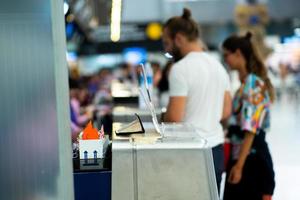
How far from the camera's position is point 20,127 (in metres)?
1.86

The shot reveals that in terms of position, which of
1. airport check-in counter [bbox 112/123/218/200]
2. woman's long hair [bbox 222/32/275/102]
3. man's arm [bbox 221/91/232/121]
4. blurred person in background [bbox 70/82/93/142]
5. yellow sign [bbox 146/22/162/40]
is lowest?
blurred person in background [bbox 70/82/93/142]

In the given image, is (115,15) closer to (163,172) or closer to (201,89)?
(201,89)

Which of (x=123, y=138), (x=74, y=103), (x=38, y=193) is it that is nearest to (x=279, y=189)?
(x=74, y=103)

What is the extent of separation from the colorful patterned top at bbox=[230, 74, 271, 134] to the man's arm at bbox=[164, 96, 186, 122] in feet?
2.58

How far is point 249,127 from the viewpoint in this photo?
3.31m

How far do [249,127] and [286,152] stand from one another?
4668 millimetres

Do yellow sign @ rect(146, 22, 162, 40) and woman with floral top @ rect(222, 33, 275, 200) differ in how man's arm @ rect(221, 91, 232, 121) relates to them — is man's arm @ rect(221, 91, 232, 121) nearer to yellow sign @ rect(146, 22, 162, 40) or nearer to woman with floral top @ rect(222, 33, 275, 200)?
woman with floral top @ rect(222, 33, 275, 200)

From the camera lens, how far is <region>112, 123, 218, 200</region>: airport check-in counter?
1.85 metres

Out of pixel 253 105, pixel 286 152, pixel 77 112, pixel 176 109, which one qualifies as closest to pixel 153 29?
pixel 286 152

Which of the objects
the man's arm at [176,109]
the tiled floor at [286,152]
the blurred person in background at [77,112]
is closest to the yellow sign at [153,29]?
the tiled floor at [286,152]

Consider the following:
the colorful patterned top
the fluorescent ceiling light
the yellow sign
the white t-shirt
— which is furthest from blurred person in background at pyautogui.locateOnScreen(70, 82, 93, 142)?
the yellow sign

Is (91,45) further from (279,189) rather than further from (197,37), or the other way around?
(197,37)

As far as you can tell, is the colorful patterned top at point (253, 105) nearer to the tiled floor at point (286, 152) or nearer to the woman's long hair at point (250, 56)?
the woman's long hair at point (250, 56)

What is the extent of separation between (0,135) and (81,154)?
0.36 metres
